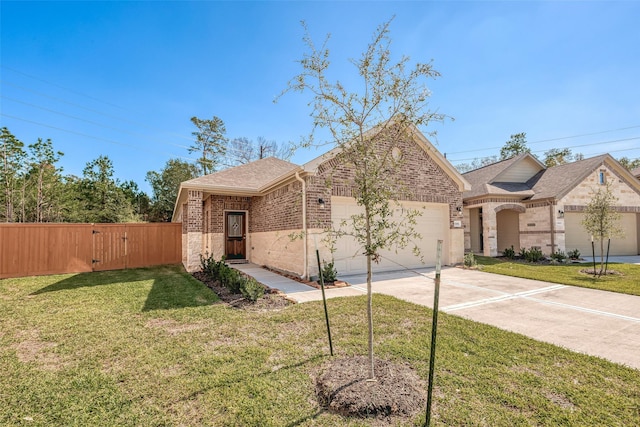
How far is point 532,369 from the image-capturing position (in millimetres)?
3434

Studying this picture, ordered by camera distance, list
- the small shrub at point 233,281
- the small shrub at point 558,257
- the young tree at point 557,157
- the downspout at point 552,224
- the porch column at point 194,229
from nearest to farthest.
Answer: the small shrub at point 233,281 → the porch column at point 194,229 → the small shrub at point 558,257 → the downspout at point 552,224 → the young tree at point 557,157

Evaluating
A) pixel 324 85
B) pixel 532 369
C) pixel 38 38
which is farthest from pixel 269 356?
pixel 38 38

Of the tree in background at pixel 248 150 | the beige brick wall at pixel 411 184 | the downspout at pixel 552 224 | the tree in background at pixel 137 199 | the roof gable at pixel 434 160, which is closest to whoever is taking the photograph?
the roof gable at pixel 434 160

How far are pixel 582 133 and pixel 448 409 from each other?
4099 centimetres

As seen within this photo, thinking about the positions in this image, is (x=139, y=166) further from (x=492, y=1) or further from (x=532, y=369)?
(x=532, y=369)

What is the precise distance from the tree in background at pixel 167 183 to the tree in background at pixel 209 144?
1.33m

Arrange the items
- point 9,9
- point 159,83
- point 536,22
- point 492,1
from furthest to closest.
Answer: point 159,83
point 9,9
point 536,22
point 492,1

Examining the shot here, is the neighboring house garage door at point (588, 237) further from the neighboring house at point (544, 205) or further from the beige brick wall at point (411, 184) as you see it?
the beige brick wall at point (411, 184)

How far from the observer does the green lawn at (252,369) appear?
2.63 meters

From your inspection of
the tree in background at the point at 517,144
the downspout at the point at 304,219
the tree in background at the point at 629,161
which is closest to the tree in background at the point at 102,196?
the downspout at the point at 304,219

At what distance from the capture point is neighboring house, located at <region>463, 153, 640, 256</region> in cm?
1425

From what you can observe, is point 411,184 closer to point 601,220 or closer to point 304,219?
point 304,219

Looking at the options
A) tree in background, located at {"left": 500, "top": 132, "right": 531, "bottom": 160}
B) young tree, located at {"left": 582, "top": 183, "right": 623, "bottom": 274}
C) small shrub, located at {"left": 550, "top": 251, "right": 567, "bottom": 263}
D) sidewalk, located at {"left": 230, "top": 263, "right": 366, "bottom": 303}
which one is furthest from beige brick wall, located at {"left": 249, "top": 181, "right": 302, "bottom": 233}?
tree in background, located at {"left": 500, "top": 132, "right": 531, "bottom": 160}

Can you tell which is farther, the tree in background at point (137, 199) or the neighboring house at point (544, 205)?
the tree in background at point (137, 199)
